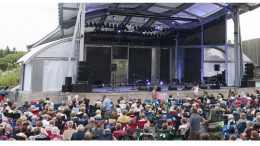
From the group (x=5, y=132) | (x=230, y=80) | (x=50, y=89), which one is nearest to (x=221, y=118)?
(x=5, y=132)

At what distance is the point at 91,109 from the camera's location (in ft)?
32.8

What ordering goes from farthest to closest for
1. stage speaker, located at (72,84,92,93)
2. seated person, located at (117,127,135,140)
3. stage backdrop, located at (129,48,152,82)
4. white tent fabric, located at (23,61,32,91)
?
stage backdrop, located at (129,48,152,82) → white tent fabric, located at (23,61,32,91) → stage speaker, located at (72,84,92,93) → seated person, located at (117,127,135,140)

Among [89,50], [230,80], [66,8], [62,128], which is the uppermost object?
[66,8]

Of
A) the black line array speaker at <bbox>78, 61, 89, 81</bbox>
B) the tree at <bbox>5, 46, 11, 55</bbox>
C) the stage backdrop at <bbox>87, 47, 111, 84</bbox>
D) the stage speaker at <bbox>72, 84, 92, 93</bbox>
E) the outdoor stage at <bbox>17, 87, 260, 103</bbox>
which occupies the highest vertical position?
the tree at <bbox>5, 46, 11, 55</bbox>

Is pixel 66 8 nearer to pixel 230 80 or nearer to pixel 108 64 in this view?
pixel 108 64

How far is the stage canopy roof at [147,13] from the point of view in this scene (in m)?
19.0

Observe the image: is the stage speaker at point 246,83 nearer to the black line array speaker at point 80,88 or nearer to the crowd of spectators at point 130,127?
the black line array speaker at point 80,88

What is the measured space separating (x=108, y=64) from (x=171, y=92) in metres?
7.29

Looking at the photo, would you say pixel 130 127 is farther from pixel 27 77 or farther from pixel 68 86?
pixel 27 77

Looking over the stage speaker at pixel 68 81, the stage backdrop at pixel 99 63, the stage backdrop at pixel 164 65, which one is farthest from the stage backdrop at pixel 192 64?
the stage speaker at pixel 68 81

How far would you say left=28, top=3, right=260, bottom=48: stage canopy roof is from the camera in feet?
62.3

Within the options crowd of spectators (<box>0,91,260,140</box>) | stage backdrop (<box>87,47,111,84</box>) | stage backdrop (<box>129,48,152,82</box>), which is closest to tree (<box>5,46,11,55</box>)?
stage backdrop (<box>87,47,111,84</box>)

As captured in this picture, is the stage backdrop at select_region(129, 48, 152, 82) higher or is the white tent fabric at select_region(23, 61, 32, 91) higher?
the stage backdrop at select_region(129, 48, 152, 82)

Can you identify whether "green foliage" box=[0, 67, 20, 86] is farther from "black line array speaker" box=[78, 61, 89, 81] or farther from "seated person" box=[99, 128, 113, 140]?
"seated person" box=[99, 128, 113, 140]
